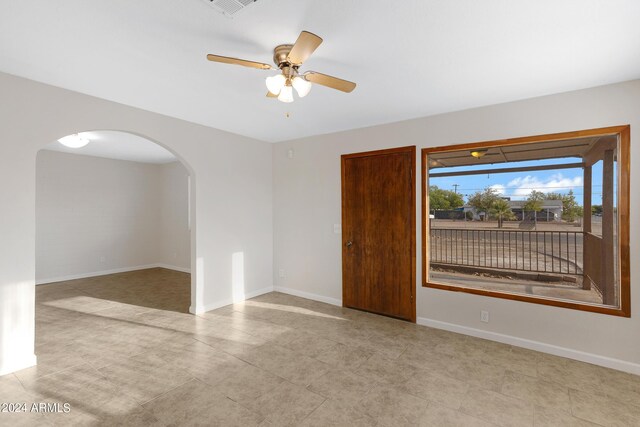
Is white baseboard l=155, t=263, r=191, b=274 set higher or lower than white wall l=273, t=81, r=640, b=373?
lower

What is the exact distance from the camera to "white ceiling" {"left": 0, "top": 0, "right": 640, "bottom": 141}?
175 cm

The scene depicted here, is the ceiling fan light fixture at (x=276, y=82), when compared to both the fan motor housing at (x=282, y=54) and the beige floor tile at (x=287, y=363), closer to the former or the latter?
the fan motor housing at (x=282, y=54)

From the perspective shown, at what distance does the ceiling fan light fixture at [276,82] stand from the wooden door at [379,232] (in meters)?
2.14

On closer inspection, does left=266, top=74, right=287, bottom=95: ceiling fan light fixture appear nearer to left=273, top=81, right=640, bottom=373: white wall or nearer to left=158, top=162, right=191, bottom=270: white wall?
left=273, top=81, right=640, bottom=373: white wall

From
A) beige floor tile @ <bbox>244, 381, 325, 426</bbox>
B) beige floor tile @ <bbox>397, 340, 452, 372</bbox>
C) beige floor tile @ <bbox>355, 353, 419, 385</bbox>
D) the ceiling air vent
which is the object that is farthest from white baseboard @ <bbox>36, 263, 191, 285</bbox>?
the ceiling air vent

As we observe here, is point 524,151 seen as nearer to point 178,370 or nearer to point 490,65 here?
point 490,65

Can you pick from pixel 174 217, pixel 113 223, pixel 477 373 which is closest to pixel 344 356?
pixel 477 373

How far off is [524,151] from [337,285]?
2.85 meters

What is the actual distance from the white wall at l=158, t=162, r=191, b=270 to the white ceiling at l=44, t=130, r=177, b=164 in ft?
1.39

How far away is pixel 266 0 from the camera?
5.43 feet

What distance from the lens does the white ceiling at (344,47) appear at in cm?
175

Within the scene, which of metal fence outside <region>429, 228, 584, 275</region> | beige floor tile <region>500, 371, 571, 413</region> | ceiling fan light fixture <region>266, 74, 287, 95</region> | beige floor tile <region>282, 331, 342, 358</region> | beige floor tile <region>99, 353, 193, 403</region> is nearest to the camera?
ceiling fan light fixture <region>266, 74, 287, 95</region>

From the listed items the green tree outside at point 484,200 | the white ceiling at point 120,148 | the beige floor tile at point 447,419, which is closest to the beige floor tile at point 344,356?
the beige floor tile at point 447,419

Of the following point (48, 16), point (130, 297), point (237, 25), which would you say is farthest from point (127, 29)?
point (130, 297)
